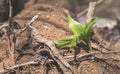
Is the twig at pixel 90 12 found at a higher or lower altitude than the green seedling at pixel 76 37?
higher

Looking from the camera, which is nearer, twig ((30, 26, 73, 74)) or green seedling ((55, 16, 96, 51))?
twig ((30, 26, 73, 74))

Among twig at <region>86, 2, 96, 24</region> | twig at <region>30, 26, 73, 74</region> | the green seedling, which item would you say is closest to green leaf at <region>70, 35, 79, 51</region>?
the green seedling

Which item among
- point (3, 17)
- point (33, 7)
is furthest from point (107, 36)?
point (3, 17)

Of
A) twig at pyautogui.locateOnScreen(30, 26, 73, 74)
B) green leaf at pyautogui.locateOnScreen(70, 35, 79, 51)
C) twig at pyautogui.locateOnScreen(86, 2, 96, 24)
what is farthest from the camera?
twig at pyautogui.locateOnScreen(86, 2, 96, 24)

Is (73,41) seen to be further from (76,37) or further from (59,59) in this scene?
(59,59)

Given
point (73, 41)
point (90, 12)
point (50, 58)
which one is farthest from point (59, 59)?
point (90, 12)

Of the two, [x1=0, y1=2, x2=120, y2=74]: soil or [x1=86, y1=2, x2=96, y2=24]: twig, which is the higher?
[x1=86, y1=2, x2=96, y2=24]: twig

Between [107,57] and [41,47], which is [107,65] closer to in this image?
[107,57]

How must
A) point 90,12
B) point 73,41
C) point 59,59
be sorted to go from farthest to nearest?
point 90,12, point 73,41, point 59,59

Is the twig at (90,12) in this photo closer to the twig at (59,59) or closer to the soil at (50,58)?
the soil at (50,58)

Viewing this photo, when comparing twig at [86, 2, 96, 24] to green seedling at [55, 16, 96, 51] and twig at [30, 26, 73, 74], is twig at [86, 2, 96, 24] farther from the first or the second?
twig at [30, 26, 73, 74]

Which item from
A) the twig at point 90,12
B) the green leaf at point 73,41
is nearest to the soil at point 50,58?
the green leaf at point 73,41
